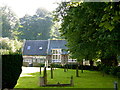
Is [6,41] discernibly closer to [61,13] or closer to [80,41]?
[61,13]

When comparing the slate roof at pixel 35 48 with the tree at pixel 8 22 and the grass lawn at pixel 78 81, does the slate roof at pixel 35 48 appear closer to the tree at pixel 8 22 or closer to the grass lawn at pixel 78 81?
the tree at pixel 8 22

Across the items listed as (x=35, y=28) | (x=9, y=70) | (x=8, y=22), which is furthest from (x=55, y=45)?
(x=9, y=70)

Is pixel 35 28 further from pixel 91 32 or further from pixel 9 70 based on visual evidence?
pixel 9 70

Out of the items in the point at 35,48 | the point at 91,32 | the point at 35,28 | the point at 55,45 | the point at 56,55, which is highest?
the point at 35,28

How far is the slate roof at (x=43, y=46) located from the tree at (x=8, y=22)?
523 centimetres

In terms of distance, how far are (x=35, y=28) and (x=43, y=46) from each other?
30.7 ft

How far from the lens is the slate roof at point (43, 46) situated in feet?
149

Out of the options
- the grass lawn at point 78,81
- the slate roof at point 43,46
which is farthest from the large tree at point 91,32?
the slate roof at point 43,46

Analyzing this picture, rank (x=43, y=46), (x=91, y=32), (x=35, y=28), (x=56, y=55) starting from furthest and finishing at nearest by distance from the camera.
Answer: (x=35, y=28)
(x=43, y=46)
(x=56, y=55)
(x=91, y=32)

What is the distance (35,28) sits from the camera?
178 feet


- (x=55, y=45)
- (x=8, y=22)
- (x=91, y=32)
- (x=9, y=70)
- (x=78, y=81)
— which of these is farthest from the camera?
(x=8, y=22)

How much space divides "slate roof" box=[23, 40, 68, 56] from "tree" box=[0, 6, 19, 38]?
5225 mm

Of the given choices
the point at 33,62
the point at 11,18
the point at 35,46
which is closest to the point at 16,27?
the point at 11,18

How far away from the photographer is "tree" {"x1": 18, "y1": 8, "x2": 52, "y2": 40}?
53688mm
